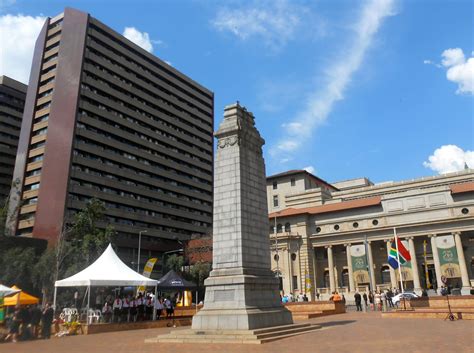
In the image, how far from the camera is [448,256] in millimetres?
56906

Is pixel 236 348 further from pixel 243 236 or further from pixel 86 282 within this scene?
pixel 86 282

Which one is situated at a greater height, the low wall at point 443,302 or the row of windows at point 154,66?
the row of windows at point 154,66

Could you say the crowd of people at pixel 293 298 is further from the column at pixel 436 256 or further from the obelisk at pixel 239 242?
the obelisk at pixel 239 242

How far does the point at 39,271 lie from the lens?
1954 inches

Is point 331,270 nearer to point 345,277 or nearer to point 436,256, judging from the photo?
point 345,277

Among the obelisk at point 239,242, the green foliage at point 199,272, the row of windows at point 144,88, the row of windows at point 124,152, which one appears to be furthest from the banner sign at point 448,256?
the row of windows at point 144,88

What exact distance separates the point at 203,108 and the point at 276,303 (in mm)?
92237

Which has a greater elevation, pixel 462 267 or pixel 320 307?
pixel 462 267

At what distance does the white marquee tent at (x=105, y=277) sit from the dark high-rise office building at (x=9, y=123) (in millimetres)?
71499

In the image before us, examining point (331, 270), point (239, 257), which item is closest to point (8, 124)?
point (331, 270)

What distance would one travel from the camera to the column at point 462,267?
175 feet

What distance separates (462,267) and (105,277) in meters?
50.1

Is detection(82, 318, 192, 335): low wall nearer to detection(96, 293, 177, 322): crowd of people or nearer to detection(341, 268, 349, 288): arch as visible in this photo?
detection(96, 293, 177, 322): crowd of people

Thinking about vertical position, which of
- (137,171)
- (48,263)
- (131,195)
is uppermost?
(137,171)
